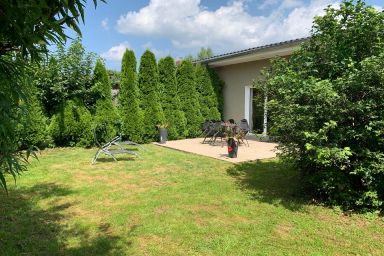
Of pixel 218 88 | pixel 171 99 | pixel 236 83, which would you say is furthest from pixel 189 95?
pixel 236 83

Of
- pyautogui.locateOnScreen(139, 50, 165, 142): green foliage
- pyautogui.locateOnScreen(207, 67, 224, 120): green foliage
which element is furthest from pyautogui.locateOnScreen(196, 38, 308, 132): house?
pyautogui.locateOnScreen(139, 50, 165, 142): green foliage

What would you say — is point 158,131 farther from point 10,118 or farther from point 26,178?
point 10,118

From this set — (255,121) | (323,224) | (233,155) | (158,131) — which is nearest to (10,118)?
(323,224)

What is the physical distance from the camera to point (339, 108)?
4629mm

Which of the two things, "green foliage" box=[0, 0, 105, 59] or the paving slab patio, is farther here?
the paving slab patio

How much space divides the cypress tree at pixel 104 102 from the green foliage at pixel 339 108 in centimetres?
731

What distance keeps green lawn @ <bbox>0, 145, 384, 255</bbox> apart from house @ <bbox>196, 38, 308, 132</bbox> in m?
6.16

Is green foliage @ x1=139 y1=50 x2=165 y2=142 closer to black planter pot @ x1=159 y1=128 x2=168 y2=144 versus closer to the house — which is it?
black planter pot @ x1=159 y1=128 x2=168 y2=144

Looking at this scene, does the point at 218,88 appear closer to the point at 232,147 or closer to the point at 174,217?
the point at 232,147

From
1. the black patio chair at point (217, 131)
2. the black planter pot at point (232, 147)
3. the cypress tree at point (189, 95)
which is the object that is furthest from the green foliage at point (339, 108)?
the cypress tree at point (189, 95)

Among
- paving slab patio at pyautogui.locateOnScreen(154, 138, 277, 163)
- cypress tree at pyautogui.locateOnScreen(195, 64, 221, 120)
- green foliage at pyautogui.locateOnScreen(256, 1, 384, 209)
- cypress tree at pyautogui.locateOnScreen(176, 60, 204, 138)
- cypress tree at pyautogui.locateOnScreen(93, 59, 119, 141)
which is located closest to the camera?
green foliage at pyautogui.locateOnScreen(256, 1, 384, 209)

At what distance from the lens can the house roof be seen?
10.4m

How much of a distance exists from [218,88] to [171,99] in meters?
2.47

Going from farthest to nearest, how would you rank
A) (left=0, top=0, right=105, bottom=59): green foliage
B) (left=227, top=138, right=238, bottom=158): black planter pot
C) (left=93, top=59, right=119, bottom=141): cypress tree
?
(left=93, top=59, right=119, bottom=141): cypress tree → (left=227, top=138, right=238, bottom=158): black planter pot → (left=0, top=0, right=105, bottom=59): green foliage
